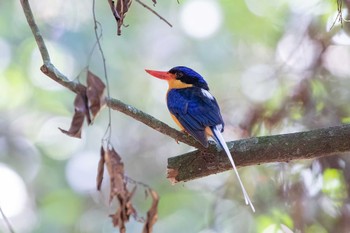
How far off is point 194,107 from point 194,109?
0.03 m

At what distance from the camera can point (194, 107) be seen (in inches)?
149

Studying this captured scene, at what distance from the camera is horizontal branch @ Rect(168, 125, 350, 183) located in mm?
2939

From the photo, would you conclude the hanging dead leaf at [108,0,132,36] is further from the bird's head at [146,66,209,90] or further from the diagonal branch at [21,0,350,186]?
the bird's head at [146,66,209,90]

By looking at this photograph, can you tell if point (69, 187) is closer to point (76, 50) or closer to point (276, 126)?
point (76, 50)

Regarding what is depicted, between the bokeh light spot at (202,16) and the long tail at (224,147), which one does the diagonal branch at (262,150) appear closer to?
the long tail at (224,147)

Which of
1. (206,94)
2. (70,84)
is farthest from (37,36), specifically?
(206,94)

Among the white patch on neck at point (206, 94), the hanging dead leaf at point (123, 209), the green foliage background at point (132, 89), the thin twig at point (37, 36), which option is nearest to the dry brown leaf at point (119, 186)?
the hanging dead leaf at point (123, 209)

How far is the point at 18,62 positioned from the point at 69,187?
53.0 inches

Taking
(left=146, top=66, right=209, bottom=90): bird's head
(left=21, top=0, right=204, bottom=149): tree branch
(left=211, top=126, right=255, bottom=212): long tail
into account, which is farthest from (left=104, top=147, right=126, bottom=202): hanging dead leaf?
(left=146, top=66, right=209, bottom=90): bird's head

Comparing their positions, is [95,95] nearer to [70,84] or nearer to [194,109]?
[70,84]

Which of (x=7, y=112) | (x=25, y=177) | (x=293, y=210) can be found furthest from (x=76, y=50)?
(x=293, y=210)

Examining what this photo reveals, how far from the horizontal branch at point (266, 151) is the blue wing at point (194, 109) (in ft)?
0.56

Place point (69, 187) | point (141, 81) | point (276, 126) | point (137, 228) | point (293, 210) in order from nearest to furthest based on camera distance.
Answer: point (293, 210) → point (276, 126) → point (137, 228) → point (69, 187) → point (141, 81)

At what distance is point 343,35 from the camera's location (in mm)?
4594
